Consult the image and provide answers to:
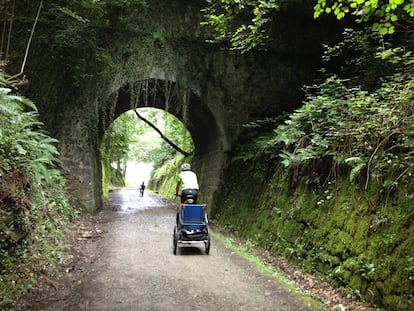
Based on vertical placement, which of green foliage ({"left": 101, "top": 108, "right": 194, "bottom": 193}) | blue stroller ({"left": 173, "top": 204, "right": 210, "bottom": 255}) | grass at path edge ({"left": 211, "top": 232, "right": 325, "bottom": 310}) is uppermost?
green foliage ({"left": 101, "top": 108, "right": 194, "bottom": 193})

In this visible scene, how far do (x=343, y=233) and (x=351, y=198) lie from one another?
2.11ft

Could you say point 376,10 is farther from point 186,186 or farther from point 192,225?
point 192,225

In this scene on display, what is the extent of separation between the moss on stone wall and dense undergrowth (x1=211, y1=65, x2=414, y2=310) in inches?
0.6

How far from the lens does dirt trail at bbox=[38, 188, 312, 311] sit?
466 cm

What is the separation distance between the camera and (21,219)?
18.2 ft

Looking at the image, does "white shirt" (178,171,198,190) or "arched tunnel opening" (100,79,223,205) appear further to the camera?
"arched tunnel opening" (100,79,223,205)

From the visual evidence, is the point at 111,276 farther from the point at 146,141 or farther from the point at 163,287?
the point at 146,141

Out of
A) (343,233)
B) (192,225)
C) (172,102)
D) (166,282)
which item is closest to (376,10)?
(343,233)

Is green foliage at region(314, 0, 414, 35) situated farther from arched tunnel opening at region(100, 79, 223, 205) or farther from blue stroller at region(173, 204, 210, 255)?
arched tunnel opening at region(100, 79, 223, 205)

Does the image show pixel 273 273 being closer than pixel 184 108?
Yes

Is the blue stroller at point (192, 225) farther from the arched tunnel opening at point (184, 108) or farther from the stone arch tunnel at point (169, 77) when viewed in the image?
the arched tunnel opening at point (184, 108)

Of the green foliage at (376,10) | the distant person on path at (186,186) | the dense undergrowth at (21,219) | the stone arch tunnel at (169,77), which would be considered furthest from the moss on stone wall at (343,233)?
the dense undergrowth at (21,219)

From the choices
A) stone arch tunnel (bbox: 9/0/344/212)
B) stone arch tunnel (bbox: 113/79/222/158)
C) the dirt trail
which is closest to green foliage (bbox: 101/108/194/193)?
stone arch tunnel (bbox: 113/79/222/158)

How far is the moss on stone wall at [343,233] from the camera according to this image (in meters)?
4.54
